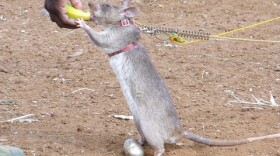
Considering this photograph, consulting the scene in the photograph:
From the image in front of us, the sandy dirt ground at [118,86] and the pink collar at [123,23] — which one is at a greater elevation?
the pink collar at [123,23]

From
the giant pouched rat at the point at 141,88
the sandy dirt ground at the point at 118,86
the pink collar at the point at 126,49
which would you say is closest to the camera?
the giant pouched rat at the point at 141,88

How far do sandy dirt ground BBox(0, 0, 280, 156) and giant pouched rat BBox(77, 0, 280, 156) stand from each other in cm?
23

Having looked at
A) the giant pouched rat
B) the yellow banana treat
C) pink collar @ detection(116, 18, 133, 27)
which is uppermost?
the yellow banana treat

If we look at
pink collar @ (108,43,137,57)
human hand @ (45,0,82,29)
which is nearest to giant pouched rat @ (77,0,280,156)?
pink collar @ (108,43,137,57)

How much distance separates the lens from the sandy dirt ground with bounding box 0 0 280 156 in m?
5.57

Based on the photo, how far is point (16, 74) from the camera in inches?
282

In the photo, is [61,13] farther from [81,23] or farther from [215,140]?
[215,140]

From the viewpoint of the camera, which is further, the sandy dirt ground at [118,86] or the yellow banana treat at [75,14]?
the sandy dirt ground at [118,86]

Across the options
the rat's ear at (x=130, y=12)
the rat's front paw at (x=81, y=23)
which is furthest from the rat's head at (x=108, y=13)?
the rat's front paw at (x=81, y=23)

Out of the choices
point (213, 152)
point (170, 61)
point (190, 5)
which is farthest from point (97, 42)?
point (190, 5)

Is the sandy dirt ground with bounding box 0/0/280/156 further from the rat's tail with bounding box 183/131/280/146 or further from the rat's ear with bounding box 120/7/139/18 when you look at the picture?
the rat's ear with bounding box 120/7/139/18

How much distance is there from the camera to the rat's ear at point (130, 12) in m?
5.33

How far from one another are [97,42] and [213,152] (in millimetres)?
1314

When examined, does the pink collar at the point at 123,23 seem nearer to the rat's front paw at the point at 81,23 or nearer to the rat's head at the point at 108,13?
the rat's head at the point at 108,13
